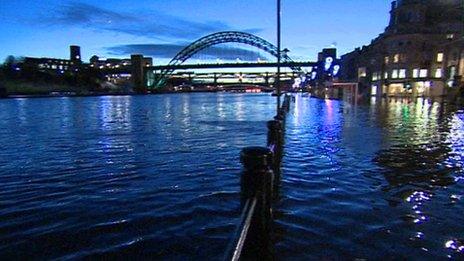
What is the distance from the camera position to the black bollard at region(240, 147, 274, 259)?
448cm

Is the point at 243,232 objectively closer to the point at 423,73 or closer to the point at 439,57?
the point at 439,57

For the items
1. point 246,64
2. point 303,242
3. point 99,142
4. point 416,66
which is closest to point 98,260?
point 303,242

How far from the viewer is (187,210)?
7.55 meters

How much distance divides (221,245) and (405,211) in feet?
13.0

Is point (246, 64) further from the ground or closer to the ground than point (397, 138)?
further from the ground

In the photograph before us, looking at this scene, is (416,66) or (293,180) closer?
(293,180)

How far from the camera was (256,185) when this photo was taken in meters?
4.48

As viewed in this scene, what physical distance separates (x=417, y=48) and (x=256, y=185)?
284 feet

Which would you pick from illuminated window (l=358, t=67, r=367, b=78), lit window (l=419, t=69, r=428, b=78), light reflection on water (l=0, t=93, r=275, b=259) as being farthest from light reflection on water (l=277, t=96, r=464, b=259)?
illuminated window (l=358, t=67, r=367, b=78)

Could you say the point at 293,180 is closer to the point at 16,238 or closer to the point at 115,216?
the point at 115,216

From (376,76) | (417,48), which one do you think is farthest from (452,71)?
(376,76)

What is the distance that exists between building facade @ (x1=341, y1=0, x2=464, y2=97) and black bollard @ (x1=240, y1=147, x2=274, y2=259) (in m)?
78.9

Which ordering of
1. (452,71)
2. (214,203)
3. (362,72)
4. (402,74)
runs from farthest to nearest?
(362,72), (402,74), (452,71), (214,203)

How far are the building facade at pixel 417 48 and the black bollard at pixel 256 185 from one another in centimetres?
7889
